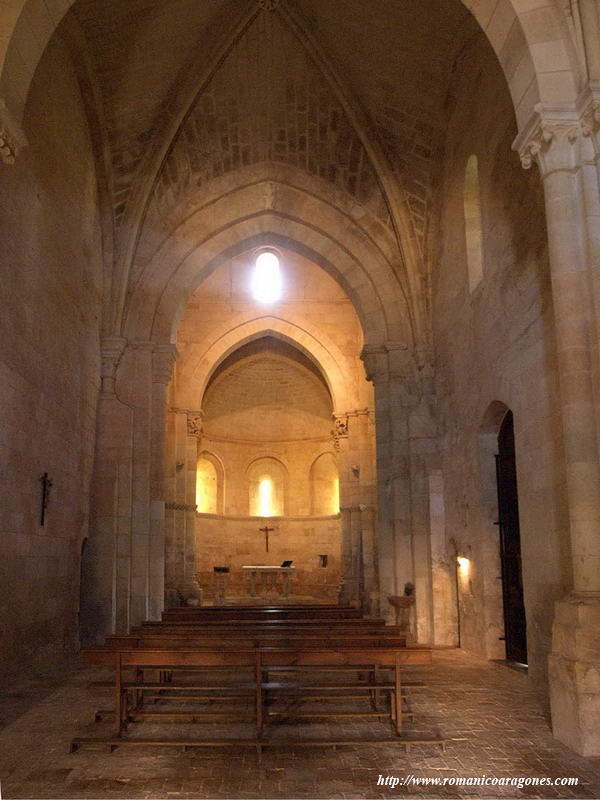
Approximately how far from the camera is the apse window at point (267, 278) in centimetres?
2302

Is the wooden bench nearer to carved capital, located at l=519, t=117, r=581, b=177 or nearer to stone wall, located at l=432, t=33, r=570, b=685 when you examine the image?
stone wall, located at l=432, t=33, r=570, b=685

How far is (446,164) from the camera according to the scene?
14.1 m

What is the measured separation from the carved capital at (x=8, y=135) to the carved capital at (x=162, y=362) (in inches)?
314

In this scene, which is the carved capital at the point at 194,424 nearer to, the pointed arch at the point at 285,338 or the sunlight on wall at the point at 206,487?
the pointed arch at the point at 285,338

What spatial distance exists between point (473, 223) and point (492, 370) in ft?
10.3

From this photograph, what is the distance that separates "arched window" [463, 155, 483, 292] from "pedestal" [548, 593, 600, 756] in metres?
6.92

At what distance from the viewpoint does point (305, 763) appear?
585 centimetres

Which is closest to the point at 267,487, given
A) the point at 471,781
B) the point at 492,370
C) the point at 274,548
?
the point at 274,548


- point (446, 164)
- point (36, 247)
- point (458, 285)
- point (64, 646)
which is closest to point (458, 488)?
point (458, 285)

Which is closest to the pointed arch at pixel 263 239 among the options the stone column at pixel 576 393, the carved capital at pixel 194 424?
the carved capital at pixel 194 424

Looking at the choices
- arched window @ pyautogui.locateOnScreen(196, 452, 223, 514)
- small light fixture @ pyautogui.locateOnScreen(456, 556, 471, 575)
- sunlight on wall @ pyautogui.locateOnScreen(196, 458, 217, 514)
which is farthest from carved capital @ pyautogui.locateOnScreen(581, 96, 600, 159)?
sunlight on wall @ pyautogui.locateOnScreen(196, 458, 217, 514)

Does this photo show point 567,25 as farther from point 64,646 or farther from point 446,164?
point 64,646

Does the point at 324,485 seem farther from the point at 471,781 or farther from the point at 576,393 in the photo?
the point at 471,781

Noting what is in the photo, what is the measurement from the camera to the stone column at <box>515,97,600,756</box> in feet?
20.7
